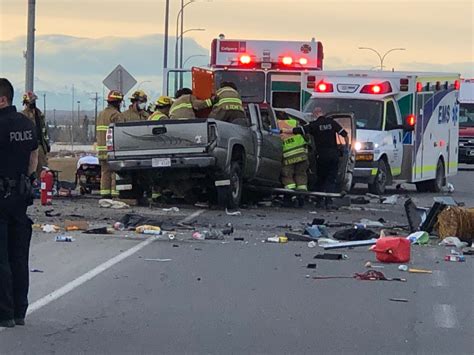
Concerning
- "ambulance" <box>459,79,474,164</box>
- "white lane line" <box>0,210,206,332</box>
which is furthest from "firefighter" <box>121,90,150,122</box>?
"ambulance" <box>459,79,474,164</box>

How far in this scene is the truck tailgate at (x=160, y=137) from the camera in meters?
16.6

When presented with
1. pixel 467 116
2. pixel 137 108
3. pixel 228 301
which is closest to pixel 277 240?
pixel 228 301

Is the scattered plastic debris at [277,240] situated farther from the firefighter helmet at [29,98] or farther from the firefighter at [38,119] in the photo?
the firefighter helmet at [29,98]

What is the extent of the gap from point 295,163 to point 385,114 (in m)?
4.89

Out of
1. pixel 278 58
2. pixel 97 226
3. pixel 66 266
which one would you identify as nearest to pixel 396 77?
pixel 278 58

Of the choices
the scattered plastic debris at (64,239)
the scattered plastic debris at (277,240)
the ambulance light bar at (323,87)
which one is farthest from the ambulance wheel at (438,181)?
the scattered plastic debris at (64,239)

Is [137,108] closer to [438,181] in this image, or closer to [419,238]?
[419,238]

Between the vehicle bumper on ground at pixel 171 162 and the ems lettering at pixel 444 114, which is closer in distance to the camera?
the vehicle bumper on ground at pixel 171 162

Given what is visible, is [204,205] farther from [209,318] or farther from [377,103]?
[209,318]

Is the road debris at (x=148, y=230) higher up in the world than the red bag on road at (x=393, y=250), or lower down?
lower down

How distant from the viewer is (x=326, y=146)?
18453 mm

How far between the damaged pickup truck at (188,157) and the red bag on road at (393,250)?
5275 millimetres

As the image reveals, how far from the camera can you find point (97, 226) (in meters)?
14.7

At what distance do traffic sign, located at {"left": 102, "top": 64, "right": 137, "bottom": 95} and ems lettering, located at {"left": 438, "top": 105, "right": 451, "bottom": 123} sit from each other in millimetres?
7970
